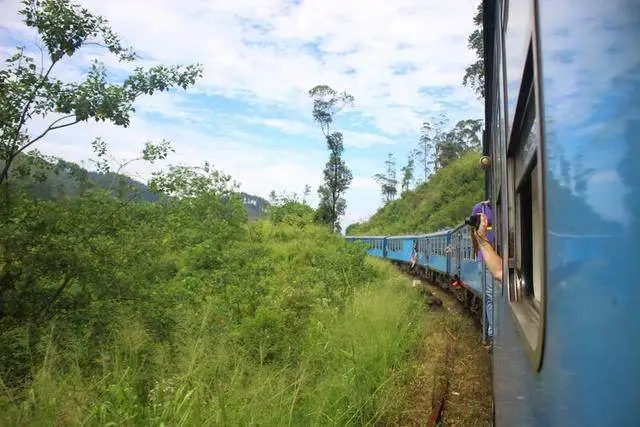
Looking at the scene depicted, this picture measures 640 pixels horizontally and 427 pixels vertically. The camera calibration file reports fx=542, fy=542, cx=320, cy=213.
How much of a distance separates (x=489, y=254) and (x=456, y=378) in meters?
5.33

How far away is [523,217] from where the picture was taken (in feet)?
7.72

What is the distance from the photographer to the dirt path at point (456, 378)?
6.38 metres

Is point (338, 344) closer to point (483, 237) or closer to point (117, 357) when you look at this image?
point (117, 357)

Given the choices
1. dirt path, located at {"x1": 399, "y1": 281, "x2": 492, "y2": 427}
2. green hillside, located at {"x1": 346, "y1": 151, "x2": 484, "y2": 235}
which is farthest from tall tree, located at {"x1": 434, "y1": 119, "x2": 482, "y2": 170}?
dirt path, located at {"x1": 399, "y1": 281, "x2": 492, "y2": 427}

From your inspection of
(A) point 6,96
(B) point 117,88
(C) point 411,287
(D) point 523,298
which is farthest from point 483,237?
(C) point 411,287

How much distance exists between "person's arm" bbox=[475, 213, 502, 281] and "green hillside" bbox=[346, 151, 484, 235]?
32141 mm

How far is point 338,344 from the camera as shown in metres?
7.77

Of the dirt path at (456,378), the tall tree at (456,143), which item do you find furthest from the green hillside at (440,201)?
A: the dirt path at (456,378)

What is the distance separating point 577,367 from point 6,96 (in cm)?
556

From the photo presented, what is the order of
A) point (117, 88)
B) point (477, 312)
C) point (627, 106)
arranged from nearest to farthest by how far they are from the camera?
point (627, 106) → point (117, 88) → point (477, 312)

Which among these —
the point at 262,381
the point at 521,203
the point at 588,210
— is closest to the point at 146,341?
the point at 262,381

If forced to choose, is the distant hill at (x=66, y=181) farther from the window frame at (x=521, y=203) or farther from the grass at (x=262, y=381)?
the window frame at (x=521, y=203)

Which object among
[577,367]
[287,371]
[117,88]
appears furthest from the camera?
[287,371]

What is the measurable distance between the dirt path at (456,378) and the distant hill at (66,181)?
4.09m
